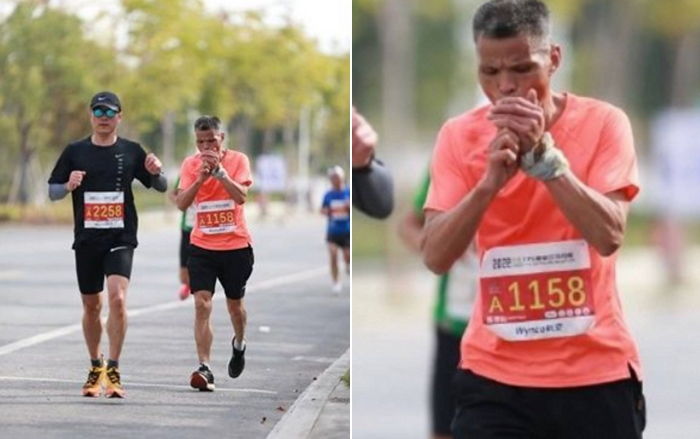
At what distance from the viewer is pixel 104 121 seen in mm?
8648

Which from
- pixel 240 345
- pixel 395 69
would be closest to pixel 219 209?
pixel 240 345

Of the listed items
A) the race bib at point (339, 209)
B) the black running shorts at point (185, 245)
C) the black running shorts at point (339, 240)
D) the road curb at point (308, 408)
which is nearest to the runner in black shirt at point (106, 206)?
the black running shorts at point (185, 245)

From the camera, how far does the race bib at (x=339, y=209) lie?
55.1 ft

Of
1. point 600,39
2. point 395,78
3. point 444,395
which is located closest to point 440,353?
point 444,395

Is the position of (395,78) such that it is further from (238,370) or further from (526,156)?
(526,156)

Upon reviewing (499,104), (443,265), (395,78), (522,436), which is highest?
(395,78)

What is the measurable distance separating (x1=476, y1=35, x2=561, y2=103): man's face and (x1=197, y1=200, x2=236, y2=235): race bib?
14.6 feet

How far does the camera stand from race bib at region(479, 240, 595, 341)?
4.55 meters

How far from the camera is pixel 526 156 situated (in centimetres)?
426

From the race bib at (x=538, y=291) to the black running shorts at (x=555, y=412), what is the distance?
4.8 inches

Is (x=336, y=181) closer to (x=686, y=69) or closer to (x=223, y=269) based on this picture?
(x=223, y=269)

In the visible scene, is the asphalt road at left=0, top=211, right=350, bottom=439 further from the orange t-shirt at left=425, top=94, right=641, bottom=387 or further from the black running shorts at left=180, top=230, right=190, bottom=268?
the orange t-shirt at left=425, top=94, right=641, bottom=387

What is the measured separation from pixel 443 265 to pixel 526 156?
36 cm

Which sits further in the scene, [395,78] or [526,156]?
[395,78]
